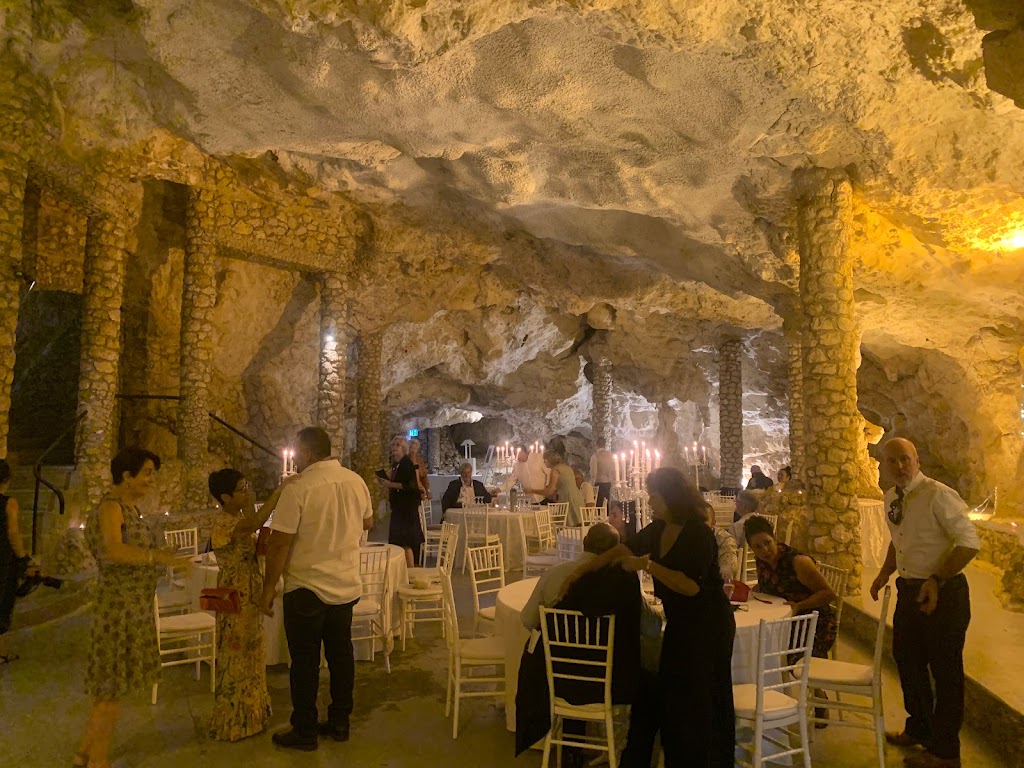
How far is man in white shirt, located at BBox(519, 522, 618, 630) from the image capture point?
3119 millimetres

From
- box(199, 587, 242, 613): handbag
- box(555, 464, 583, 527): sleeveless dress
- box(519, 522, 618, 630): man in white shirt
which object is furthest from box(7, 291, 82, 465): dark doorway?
box(519, 522, 618, 630): man in white shirt

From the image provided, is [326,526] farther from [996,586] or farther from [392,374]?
[392,374]

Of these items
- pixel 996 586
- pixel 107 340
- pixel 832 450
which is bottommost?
pixel 996 586

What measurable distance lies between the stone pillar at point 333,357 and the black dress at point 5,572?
729 cm

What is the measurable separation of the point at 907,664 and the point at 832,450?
378cm

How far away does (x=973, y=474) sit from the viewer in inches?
474

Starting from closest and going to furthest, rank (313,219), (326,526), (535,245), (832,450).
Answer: (326,526) < (832,450) < (313,219) < (535,245)

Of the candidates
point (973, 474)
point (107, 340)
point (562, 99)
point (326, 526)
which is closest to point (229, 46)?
point (562, 99)

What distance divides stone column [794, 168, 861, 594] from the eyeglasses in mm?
3368

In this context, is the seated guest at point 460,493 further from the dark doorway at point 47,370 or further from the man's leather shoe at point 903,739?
the dark doorway at point 47,370

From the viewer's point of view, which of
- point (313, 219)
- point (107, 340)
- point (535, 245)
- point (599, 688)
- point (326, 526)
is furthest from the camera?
point (535, 245)

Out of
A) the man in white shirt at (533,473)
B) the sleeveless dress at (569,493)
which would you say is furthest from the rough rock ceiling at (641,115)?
the man in white shirt at (533,473)

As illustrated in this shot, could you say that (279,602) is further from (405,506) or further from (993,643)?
(993,643)

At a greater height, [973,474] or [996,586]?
[973,474]
